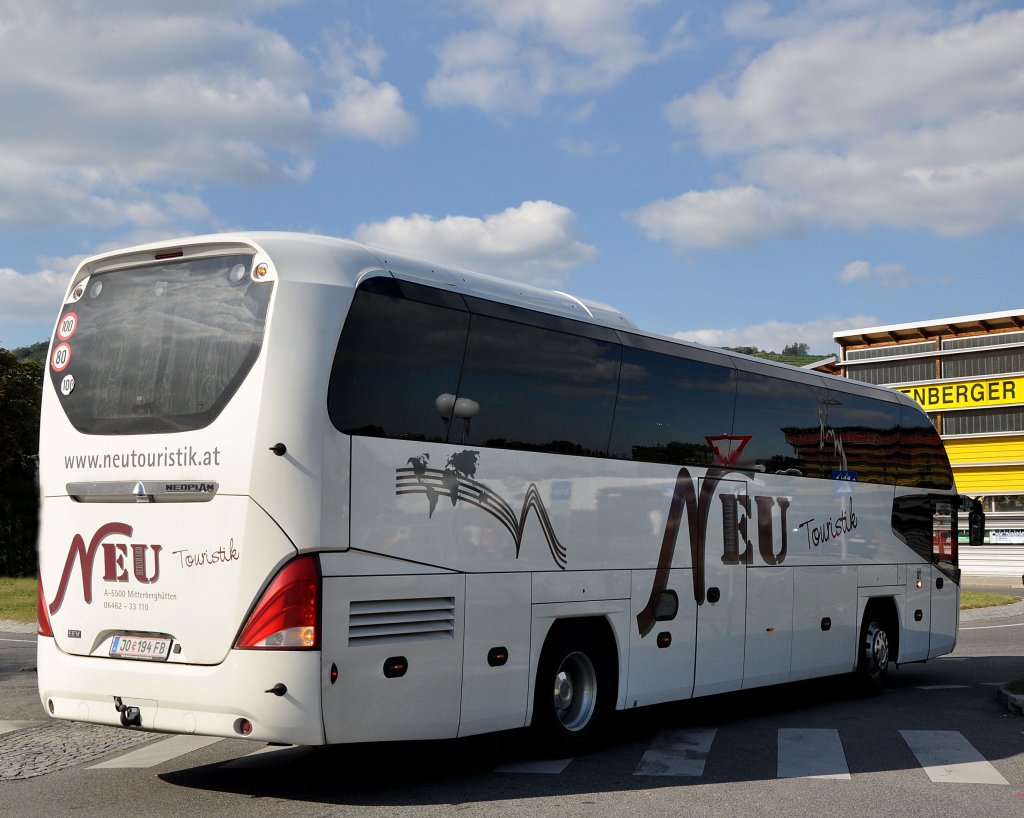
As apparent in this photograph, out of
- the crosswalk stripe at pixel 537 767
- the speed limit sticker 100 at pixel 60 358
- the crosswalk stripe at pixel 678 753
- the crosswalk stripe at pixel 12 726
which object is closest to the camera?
the speed limit sticker 100 at pixel 60 358

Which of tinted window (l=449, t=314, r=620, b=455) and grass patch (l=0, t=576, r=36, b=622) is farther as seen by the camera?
grass patch (l=0, t=576, r=36, b=622)

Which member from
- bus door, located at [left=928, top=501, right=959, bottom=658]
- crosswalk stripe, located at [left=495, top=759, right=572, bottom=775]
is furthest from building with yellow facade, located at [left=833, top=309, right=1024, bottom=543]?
crosswalk stripe, located at [left=495, top=759, right=572, bottom=775]

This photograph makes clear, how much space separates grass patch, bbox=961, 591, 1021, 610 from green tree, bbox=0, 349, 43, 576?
130 ft

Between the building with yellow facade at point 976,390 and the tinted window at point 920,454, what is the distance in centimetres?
3727

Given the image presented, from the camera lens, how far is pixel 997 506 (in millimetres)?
53500

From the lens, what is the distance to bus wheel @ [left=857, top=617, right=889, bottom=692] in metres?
14.7

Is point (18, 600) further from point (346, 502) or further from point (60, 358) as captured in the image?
point (346, 502)

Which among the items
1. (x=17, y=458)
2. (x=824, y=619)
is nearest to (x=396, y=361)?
(x=824, y=619)

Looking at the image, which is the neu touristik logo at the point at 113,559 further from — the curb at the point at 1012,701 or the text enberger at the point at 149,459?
the curb at the point at 1012,701

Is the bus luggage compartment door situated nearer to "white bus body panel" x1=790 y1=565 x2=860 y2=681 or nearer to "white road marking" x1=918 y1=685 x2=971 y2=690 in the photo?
"white bus body panel" x1=790 y1=565 x2=860 y2=681

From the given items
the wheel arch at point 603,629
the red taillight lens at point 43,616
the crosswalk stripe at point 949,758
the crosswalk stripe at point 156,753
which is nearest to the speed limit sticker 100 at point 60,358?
the red taillight lens at point 43,616

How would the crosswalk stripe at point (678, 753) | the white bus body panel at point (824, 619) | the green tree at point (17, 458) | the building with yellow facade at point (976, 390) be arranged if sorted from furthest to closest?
the green tree at point (17, 458) → the building with yellow facade at point (976, 390) → the white bus body panel at point (824, 619) → the crosswalk stripe at point (678, 753)

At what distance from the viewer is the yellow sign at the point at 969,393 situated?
5278 cm

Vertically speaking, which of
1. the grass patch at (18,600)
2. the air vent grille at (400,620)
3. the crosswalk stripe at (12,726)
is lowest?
the grass patch at (18,600)
